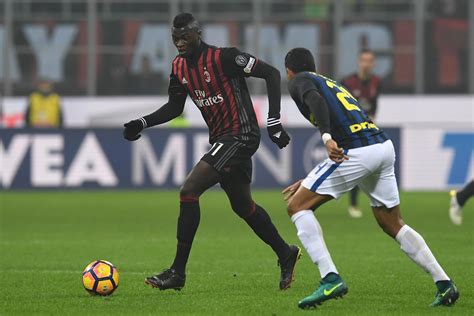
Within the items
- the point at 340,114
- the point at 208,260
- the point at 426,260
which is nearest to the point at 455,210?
the point at 208,260

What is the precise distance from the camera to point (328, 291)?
7785mm

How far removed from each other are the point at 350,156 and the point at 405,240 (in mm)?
695

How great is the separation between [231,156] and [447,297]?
2.03 m

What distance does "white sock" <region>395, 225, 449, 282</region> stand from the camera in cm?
801

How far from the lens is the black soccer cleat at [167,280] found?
877cm

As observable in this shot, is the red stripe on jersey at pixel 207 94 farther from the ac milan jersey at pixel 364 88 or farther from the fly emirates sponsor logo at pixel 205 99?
the ac milan jersey at pixel 364 88

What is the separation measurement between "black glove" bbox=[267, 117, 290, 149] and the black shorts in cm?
37

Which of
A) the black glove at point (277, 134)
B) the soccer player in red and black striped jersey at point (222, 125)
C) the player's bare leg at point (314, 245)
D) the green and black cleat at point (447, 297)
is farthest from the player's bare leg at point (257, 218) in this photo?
the green and black cleat at point (447, 297)

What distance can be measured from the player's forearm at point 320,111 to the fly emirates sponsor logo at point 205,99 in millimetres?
1353

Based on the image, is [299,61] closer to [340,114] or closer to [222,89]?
[340,114]

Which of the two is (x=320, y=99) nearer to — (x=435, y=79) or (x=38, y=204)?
(x=38, y=204)

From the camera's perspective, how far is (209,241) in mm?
13352

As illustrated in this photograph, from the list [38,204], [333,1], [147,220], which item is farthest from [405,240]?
[333,1]

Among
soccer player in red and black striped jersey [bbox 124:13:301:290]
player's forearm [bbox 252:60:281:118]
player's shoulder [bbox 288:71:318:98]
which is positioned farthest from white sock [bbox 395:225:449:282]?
player's forearm [bbox 252:60:281:118]
